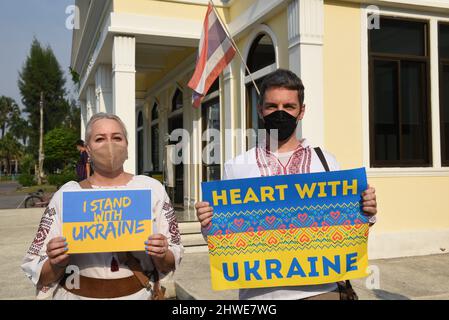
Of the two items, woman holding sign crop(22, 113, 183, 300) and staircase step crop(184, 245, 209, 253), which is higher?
woman holding sign crop(22, 113, 183, 300)

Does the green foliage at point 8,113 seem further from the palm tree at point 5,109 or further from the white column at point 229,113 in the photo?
the white column at point 229,113

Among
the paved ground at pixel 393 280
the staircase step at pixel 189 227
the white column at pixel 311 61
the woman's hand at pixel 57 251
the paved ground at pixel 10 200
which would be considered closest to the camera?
the woman's hand at pixel 57 251

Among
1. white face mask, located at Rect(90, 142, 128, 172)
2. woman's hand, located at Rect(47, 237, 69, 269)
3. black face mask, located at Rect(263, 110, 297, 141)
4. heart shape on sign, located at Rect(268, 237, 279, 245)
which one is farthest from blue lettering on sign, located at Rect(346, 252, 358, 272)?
woman's hand, located at Rect(47, 237, 69, 269)

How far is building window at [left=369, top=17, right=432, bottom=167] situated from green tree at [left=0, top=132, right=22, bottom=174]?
258 ft

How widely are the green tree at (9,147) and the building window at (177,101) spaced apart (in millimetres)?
70092

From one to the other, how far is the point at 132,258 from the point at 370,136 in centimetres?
571

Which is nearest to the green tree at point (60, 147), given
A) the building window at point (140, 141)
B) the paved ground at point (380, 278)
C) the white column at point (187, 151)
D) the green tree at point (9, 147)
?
the building window at point (140, 141)

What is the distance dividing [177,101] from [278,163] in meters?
12.3

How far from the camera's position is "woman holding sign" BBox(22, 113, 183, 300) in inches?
76.0

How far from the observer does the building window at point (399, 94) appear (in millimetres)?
7043

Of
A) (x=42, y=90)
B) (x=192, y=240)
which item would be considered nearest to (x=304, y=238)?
(x=192, y=240)

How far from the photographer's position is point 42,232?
6.43 ft

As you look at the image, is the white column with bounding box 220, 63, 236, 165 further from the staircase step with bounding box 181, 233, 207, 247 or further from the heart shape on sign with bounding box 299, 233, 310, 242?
the heart shape on sign with bounding box 299, 233, 310, 242

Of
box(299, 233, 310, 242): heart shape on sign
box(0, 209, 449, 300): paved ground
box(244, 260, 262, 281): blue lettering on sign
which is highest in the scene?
box(299, 233, 310, 242): heart shape on sign
